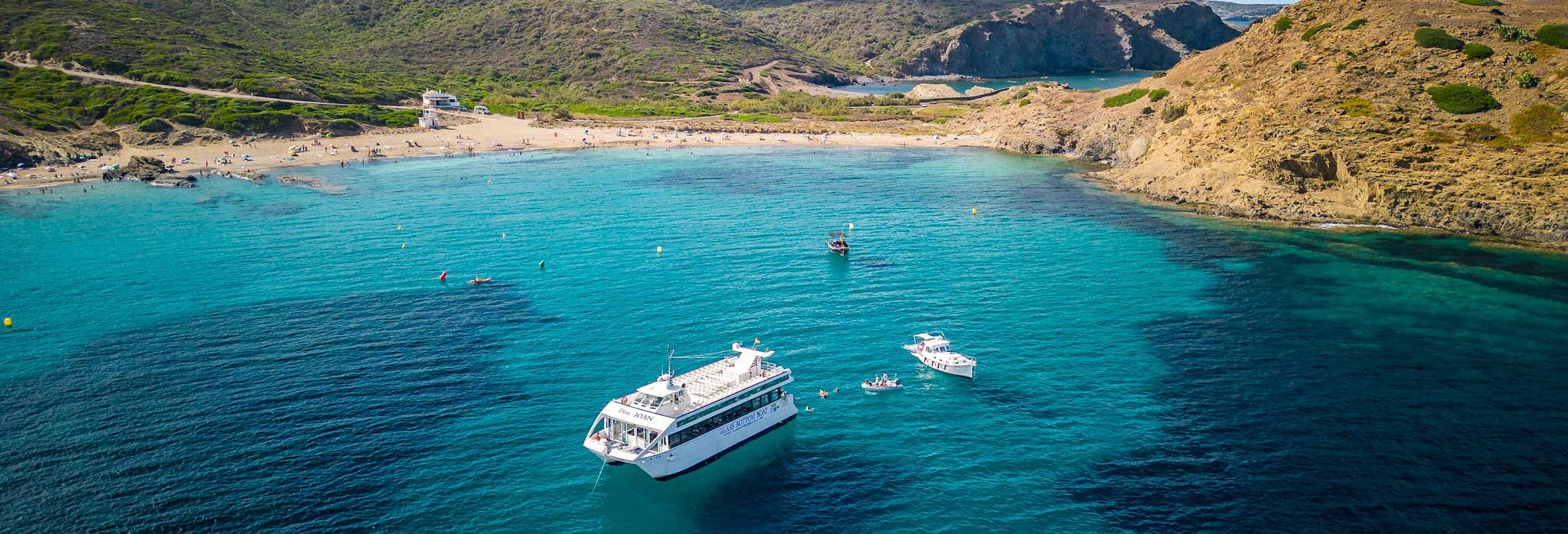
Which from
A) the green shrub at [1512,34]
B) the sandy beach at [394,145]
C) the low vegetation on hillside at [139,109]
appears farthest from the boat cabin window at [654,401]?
the low vegetation on hillside at [139,109]

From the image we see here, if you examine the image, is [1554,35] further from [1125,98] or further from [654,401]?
[654,401]

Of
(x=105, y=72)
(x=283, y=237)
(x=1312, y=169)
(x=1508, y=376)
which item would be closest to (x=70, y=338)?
(x=283, y=237)

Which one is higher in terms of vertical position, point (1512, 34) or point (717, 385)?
point (1512, 34)

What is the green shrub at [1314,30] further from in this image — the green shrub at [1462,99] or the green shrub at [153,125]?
the green shrub at [153,125]

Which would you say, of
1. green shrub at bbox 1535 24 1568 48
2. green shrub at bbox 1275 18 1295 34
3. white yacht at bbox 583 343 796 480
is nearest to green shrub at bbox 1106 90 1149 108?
green shrub at bbox 1275 18 1295 34

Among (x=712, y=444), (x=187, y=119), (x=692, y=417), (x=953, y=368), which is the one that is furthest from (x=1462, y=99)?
(x=187, y=119)
